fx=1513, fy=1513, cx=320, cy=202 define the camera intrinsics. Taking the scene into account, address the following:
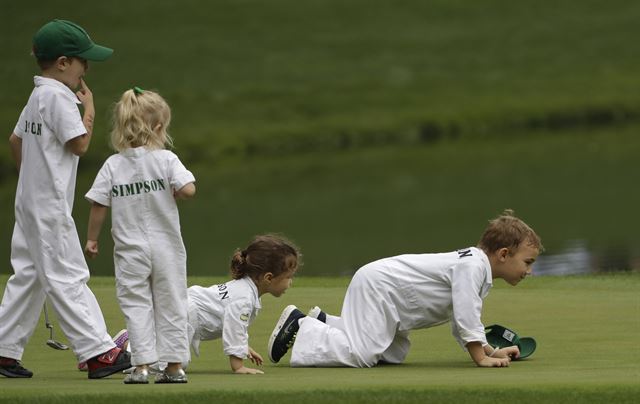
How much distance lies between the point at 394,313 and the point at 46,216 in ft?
5.65

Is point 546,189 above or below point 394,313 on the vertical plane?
below

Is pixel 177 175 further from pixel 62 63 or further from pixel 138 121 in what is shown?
pixel 62 63

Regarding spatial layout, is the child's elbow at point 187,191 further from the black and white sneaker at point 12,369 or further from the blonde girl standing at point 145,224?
the black and white sneaker at point 12,369

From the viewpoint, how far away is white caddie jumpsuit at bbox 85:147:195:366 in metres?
6.18

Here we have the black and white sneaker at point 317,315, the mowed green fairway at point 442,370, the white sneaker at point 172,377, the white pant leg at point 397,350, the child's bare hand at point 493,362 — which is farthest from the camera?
the black and white sneaker at point 317,315

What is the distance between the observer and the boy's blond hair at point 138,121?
20.4ft

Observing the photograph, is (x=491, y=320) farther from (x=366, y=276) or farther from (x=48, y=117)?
(x=48, y=117)

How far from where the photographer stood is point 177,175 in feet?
20.3

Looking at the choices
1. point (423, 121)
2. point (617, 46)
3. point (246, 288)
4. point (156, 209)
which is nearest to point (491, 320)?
point (246, 288)

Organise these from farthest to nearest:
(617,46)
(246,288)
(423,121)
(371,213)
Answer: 1. (617,46)
2. (423,121)
3. (371,213)
4. (246,288)

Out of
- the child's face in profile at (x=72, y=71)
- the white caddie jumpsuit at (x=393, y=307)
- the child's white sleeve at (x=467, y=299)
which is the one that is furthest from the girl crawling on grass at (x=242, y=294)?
the child's face in profile at (x=72, y=71)

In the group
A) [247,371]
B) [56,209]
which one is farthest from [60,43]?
[247,371]

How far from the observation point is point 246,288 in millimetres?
7031

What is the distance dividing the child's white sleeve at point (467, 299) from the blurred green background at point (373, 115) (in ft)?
29.3
